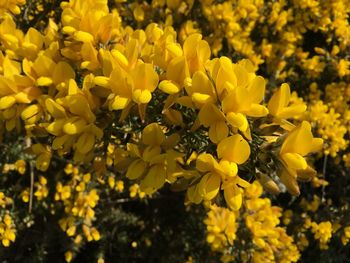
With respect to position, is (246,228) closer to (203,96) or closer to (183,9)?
(183,9)

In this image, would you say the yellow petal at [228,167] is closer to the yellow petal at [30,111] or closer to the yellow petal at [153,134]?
the yellow petal at [153,134]

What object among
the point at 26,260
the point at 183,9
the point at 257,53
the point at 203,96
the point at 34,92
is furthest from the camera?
the point at 257,53

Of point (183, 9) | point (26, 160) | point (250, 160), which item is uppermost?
point (250, 160)

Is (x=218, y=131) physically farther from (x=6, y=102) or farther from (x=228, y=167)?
(x=6, y=102)

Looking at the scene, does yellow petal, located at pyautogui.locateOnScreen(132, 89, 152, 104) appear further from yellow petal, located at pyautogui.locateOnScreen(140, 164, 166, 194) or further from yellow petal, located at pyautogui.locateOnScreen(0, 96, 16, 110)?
yellow petal, located at pyautogui.locateOnScreen(0, 96, 16, 110)

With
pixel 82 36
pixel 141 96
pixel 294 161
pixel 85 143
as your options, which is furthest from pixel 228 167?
pixel 82 36

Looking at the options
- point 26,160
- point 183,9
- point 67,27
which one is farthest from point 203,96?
point 26,160

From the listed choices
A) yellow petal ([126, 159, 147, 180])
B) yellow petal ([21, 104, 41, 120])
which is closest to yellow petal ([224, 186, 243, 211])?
yellow petal ([126, 159, 147, 180])

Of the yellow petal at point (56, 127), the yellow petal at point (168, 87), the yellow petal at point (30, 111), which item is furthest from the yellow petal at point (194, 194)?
the yellow petal at point (30, 111)

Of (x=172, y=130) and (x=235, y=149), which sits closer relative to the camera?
(x=235, y=149)
